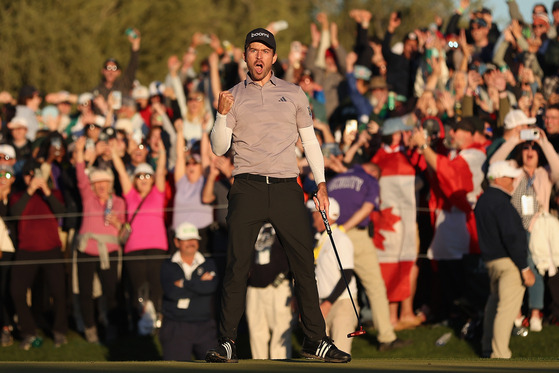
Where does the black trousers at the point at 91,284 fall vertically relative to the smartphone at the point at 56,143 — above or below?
below

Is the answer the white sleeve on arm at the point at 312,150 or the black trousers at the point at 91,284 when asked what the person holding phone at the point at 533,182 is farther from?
the black trousers at the point at 91,284

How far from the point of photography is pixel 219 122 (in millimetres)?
8711

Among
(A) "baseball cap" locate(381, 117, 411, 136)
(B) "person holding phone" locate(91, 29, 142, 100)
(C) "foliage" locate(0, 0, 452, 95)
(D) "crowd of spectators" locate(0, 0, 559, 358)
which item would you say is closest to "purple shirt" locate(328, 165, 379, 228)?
(D) "crowd of spectators" locate(0, 0, 559, 358)

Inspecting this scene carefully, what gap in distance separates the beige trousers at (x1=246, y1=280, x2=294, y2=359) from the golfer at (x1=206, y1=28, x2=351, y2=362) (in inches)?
166

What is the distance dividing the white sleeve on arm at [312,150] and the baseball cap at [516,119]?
17.1ft

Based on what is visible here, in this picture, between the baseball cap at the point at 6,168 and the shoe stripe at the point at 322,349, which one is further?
the baseball cap at the point at 6,168

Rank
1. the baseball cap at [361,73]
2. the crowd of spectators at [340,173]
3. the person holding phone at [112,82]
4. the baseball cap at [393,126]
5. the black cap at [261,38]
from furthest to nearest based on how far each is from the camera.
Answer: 1. the person holding phone at [112,82]
2. the baseball cap at [361,73]
3. the baseball cap at [393,126]
4. the crowd of spectators at [340,173]
5. the black cap at [261,38]

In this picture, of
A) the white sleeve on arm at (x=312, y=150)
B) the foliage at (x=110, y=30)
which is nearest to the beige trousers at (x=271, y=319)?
the white sleeve on arm at (x=312, y=150)

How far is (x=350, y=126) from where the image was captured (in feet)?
51.1

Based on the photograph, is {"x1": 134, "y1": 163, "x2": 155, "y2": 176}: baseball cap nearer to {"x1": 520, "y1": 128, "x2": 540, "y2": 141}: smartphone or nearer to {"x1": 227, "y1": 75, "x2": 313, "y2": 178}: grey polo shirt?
{"x1": 520, "y1": 128, "x2": 540, "y2": 141}: smartphone

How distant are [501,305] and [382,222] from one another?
2207 millimetres

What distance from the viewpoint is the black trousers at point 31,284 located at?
15.1m

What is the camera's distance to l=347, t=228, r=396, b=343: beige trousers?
13609mm

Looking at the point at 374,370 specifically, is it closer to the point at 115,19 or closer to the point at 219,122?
the point at 219,122
